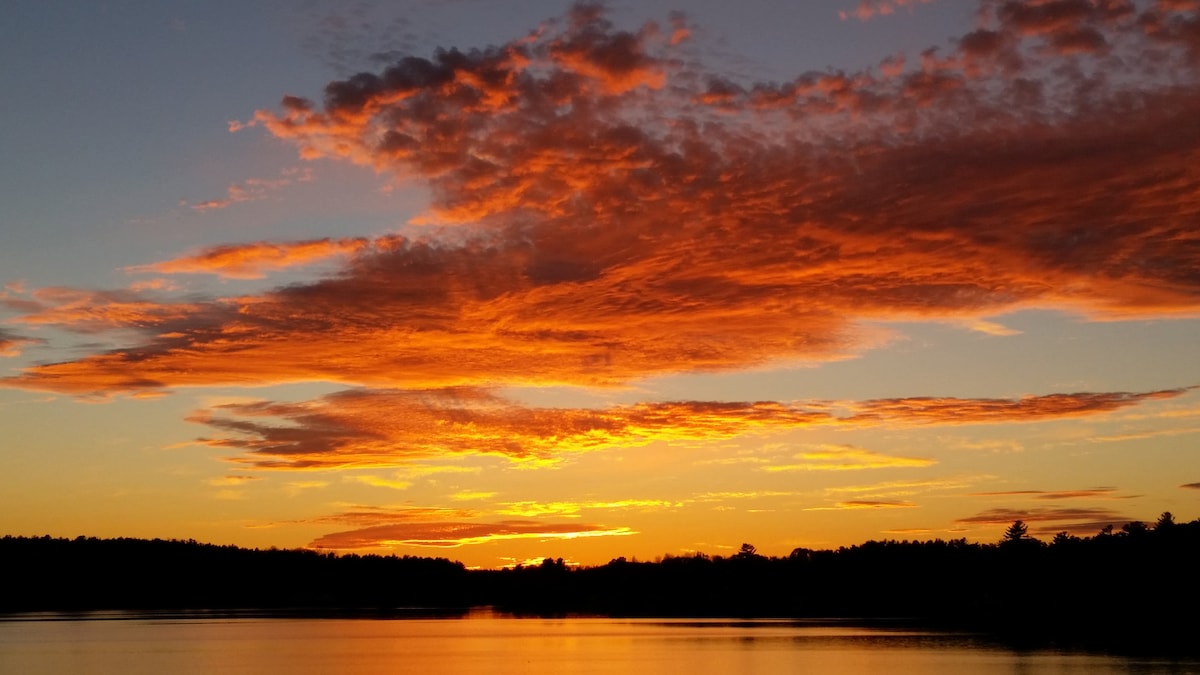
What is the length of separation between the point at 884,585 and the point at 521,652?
87773 mm

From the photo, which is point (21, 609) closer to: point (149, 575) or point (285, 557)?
point (149, 575)

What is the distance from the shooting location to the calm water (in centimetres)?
6481

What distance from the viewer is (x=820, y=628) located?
390ft

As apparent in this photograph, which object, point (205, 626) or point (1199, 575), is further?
point (205, 626)

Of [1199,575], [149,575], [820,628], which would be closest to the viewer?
[1199,575]

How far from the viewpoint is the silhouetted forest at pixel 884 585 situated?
110375 mm

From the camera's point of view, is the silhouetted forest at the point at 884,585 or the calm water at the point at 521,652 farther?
the silhouetted forest at the point at 884,585

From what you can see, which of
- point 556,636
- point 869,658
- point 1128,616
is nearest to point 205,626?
point 556,636

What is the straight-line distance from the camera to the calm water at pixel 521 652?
213ft

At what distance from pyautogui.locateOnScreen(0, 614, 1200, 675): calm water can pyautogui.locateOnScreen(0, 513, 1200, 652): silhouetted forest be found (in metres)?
13.9

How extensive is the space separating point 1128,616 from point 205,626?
9382 cm

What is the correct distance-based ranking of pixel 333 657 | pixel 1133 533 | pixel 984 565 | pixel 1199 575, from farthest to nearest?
pixel 984 565 < pixel 1133 533 < pixel 1199 575 < pixel 333 657

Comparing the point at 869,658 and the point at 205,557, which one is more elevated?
the point at 205,557

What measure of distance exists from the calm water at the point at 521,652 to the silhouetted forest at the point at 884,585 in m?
13.9
